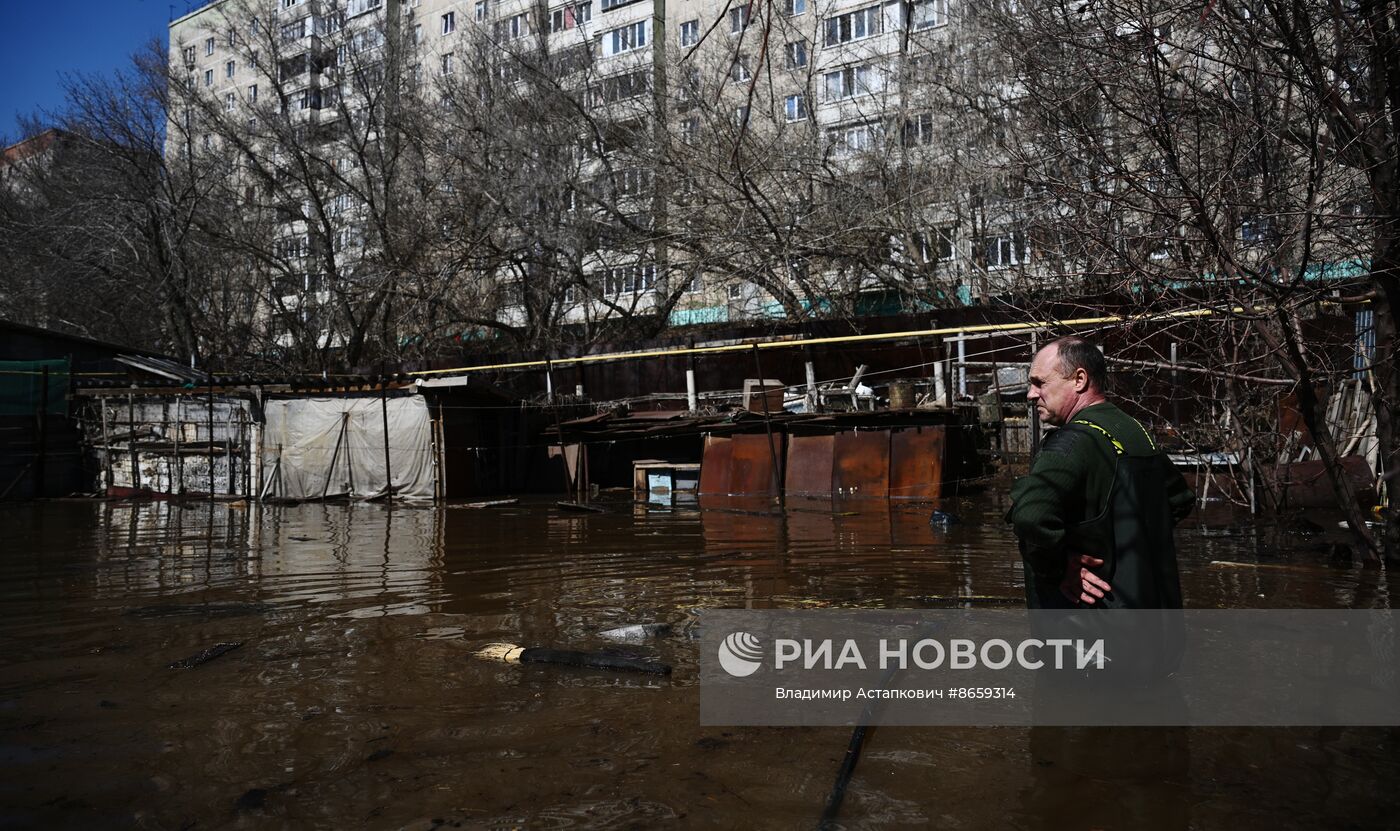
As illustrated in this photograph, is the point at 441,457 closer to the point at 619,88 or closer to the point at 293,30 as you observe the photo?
the point at 619,88

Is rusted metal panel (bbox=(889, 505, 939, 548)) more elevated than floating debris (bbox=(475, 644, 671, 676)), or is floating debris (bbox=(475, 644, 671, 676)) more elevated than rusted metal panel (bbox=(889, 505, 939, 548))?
rusted metal panel (bbox=(889, 505, 939, 548))

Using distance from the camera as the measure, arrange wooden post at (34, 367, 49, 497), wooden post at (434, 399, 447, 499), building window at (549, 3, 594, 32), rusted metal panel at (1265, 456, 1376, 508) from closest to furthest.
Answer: rusted metal panel at (1265, 456, 1376, 508) < wooden post at (434, 399, 447, 499) < wooden post at (34, 367, 49, 497) < building window at (549, 3, 594, 32)

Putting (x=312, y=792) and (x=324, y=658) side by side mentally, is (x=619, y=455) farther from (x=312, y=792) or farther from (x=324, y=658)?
(x=312, y=792)

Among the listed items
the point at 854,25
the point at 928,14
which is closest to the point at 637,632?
the point at 928,14

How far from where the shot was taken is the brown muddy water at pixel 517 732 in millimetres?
2826

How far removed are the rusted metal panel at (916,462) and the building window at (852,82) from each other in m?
14.4

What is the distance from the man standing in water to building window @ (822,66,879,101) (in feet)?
80.5

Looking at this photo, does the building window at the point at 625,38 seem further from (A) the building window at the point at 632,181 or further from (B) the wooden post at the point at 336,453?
(B) the wooden post at the point at 336,453

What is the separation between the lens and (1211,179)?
6766mm

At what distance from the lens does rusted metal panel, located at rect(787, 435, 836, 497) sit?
51.4 feet

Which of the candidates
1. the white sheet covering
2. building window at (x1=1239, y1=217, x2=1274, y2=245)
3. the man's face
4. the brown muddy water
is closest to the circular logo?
the brown muddy water

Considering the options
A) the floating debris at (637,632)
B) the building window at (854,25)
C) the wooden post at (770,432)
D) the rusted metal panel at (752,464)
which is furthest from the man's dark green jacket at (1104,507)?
the building window at (854,25)

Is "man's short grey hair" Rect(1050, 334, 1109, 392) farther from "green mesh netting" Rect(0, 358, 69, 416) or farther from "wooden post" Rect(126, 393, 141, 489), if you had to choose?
"green mesh netting" Rect(0, 358, 69, 416)

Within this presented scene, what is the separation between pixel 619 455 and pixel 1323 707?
17.5 meters
